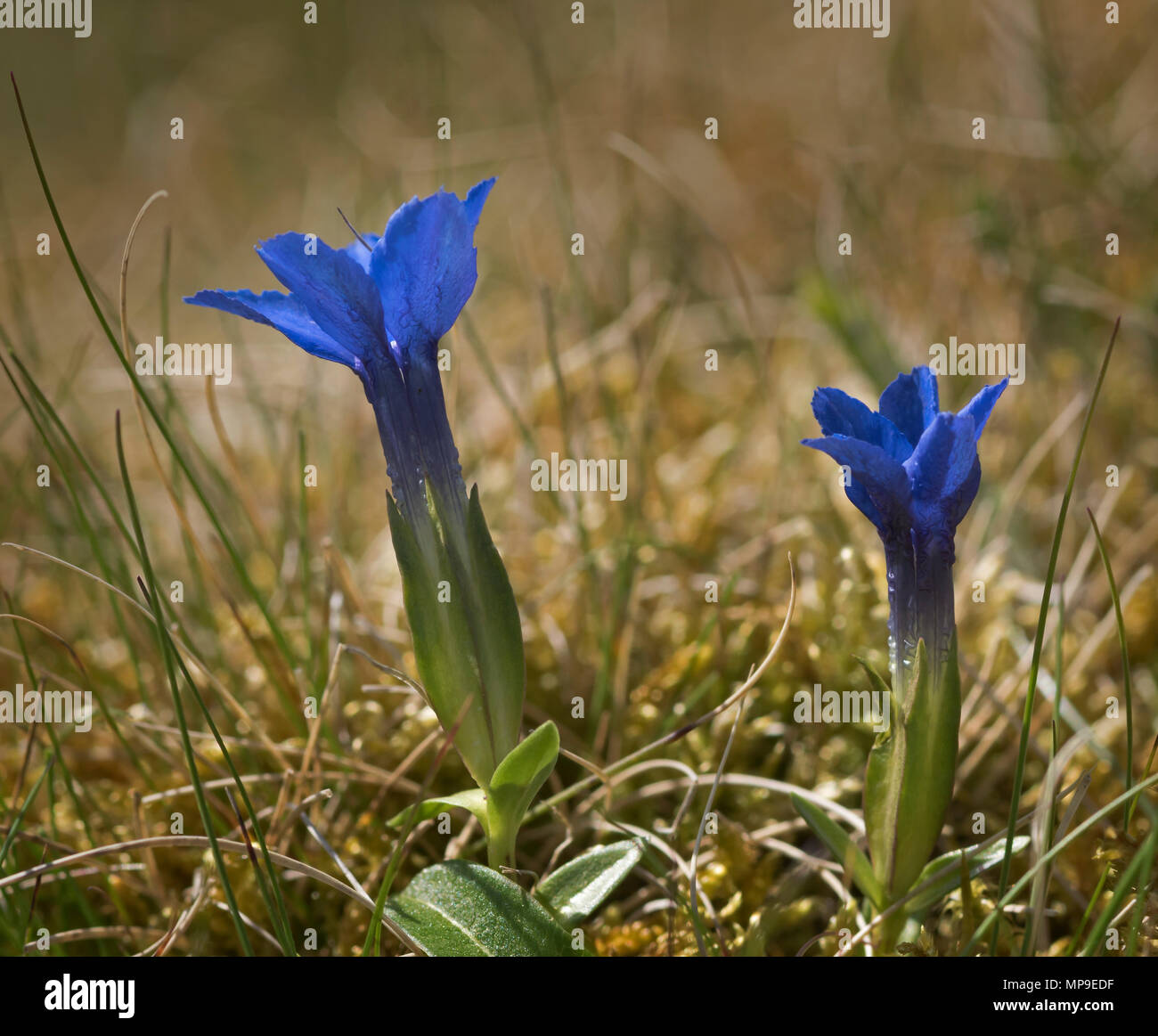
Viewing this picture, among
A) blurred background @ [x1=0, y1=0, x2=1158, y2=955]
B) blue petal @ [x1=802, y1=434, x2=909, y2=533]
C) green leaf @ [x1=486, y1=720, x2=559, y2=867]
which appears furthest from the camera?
blurred background @ [x1=0, y1=0, x2=1158, y2=955]

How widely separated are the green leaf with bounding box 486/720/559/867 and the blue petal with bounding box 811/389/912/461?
1.43 ft

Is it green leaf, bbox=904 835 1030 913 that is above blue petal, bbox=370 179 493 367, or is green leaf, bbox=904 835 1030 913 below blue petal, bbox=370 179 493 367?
below

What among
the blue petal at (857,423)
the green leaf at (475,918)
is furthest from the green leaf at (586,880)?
the blue petal at (857,423)

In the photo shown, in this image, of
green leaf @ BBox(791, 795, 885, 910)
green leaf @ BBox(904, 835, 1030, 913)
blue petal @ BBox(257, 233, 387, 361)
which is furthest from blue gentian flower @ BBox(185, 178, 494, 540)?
green leaf @ BBox(904, 835, 1030, 913)

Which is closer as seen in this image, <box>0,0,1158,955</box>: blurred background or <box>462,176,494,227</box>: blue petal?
<box>462,176,494,227</box>: blue petal

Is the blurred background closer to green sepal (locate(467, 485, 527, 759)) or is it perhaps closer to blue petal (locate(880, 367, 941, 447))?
green sepal (locate(467, 485, 527, 759))

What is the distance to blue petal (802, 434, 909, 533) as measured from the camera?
94 centimetres

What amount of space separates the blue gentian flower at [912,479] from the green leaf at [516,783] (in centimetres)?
39

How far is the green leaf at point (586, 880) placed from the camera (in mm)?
1086

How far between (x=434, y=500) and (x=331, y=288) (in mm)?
254

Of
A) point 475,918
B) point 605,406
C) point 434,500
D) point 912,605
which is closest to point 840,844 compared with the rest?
point 912,605

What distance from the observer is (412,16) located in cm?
432

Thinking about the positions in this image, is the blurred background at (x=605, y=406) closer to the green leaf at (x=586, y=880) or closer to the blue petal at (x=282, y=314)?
the green leaf at (x=586, y=880)
